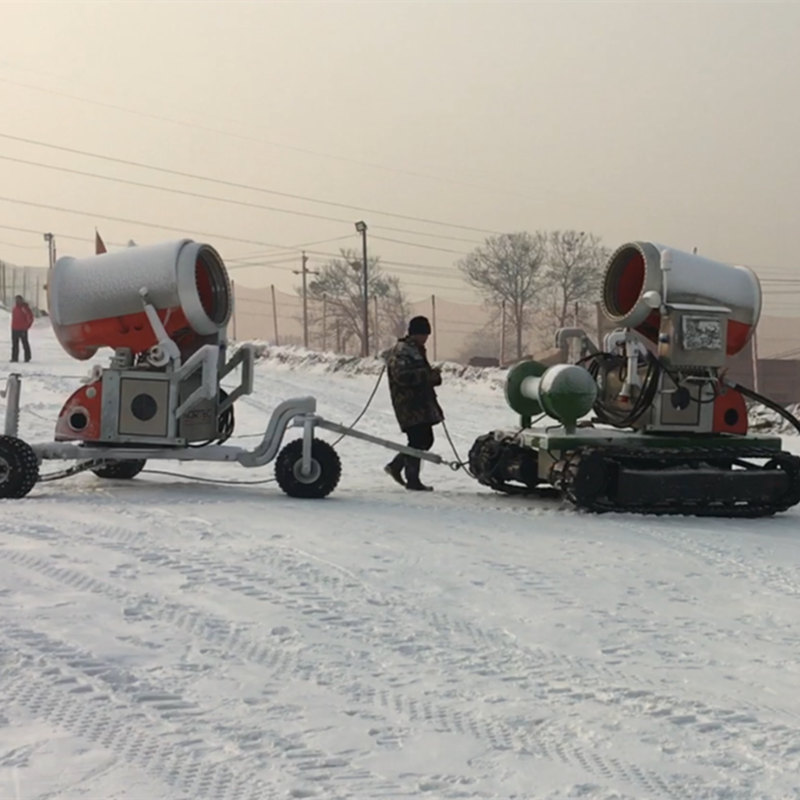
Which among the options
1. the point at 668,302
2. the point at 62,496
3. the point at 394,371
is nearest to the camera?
the point at 62,496

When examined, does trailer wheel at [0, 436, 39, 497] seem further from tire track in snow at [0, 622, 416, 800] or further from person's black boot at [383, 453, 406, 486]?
tire track in snow at [0, 622, 416, 800]

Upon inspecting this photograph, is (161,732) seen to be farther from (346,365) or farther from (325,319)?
(325,319)

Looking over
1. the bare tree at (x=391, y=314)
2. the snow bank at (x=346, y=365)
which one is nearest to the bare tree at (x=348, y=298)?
the bare tree at (x=391, y=314)

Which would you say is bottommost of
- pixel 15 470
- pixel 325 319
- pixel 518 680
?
pixel 518 680

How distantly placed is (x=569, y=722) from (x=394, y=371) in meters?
6.30

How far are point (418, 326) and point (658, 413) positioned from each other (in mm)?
2399

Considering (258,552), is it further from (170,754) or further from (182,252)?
(182,252)

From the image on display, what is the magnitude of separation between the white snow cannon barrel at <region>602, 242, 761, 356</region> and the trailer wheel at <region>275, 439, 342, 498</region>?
9.30 feet

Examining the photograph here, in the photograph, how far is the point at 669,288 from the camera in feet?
28.9

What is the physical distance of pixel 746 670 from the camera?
13.6 ft

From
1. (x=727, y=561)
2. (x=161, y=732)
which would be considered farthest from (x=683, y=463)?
(x=161, y=732)

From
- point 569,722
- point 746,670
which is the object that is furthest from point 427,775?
point 746,670

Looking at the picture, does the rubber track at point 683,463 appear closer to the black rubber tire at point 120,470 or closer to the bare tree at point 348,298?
the black rubber tire at point 120,470

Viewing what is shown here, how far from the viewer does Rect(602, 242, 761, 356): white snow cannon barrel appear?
883cm
